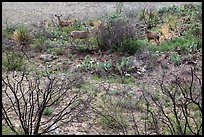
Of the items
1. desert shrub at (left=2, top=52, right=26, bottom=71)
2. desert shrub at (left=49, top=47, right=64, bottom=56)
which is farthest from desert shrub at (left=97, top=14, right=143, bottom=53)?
desert shrub at (left=2, top=52, right=26, bottom=71)

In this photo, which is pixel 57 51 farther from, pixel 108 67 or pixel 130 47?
pixel 108 67

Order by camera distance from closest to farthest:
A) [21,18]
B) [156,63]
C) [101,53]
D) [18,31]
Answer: [156,63], [101,53], [18,31], [21,18]

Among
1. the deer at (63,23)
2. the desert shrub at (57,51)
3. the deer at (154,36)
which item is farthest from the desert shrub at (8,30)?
the deer at (154,36)

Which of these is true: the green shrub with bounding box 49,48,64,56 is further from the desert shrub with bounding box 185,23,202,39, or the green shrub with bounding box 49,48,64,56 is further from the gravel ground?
the desert shrub with bounding box 185,23,202,39

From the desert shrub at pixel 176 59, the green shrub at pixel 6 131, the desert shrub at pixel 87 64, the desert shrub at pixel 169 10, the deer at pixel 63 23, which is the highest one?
the green shrub at pixel 6 131

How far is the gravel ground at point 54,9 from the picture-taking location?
1688cm

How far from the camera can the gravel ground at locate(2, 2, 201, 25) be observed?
16.9 m

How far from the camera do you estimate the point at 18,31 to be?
14148 millimetres

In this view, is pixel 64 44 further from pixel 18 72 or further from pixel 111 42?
pixel 18 72

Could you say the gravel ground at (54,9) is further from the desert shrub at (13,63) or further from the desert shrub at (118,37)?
the desert shrub at (13,63)

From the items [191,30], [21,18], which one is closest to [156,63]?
[191,30]

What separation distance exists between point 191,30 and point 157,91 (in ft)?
16.3

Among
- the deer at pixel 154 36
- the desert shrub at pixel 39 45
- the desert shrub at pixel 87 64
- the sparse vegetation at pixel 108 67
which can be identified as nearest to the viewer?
the sparse vegetation at pixel 108 67

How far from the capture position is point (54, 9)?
18.2 m
